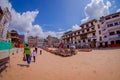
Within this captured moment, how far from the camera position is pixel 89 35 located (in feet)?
167

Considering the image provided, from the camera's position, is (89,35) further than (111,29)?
Yes

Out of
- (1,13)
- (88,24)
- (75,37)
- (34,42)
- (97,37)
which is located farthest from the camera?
(34,42)

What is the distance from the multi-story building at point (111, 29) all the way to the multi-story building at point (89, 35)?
4.86 m

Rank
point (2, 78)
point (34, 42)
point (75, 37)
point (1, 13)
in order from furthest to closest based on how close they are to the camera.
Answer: point (34, 42) → point (75, 37) → point (1, 13) → point (2, 78)

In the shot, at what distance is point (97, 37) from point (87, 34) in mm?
7326

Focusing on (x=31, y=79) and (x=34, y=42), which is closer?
(x=31, y=79)

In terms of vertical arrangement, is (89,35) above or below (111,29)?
below

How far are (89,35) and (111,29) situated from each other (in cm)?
1466

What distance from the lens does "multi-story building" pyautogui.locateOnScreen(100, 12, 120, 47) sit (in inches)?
1394

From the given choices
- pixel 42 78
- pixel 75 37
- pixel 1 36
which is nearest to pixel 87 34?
pixel 75 37

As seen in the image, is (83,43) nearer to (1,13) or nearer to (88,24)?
(88,24)

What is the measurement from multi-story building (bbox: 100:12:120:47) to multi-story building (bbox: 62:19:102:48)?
191 inches

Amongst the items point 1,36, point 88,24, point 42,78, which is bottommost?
point 42,78

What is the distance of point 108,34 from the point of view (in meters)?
38.3
